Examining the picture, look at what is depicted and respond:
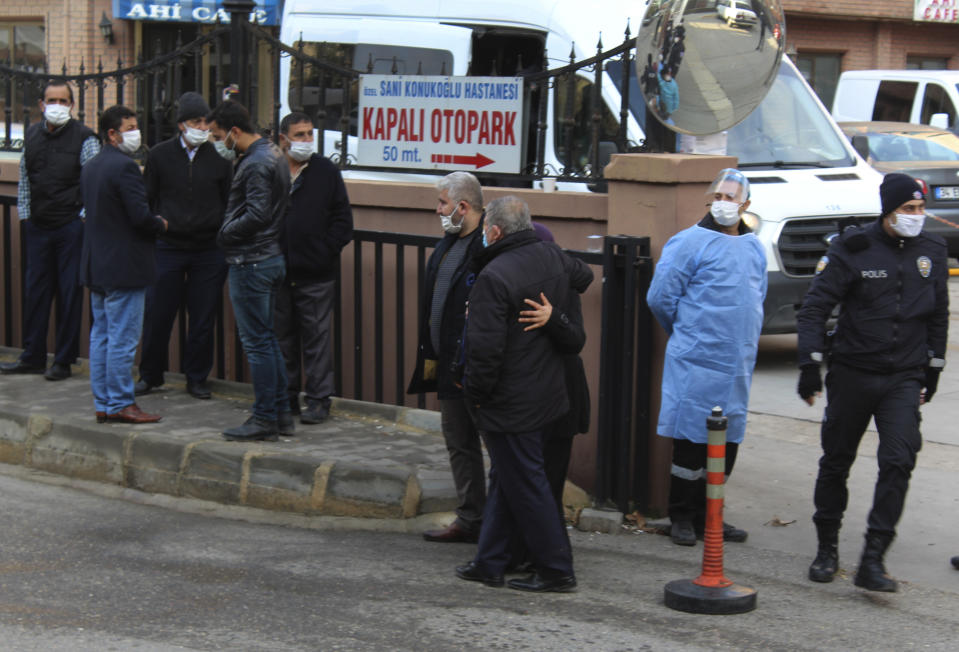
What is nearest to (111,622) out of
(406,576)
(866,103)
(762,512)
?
(406,576)

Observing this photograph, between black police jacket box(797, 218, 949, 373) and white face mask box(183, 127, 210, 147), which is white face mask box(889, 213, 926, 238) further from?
white face mask box(183, 127, 210, 147)

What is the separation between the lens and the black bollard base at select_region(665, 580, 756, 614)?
5281mm

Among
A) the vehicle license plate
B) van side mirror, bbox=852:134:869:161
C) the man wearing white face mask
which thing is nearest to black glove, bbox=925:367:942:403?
the man wearing white face mask

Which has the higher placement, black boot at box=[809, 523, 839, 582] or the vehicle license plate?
the vehicle license plate

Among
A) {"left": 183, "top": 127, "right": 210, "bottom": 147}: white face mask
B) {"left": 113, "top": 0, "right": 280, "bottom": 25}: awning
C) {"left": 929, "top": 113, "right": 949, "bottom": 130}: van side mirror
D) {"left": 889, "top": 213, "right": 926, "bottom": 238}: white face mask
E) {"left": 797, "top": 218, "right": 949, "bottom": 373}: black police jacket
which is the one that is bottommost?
{"left": 797, "top": 218, "right": 949, "bottom": 373}: black police jacket

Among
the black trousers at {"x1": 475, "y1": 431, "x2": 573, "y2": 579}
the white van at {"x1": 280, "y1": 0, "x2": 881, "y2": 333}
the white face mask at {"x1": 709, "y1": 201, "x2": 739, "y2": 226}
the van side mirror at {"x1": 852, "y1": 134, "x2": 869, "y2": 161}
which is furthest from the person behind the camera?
the van side mirror at {"x1": 852, "y1": 134, "x2": 869, "y2": 161}

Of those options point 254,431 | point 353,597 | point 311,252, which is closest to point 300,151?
point 311,252

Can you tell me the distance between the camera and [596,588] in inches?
221

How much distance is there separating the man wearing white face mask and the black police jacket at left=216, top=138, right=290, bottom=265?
1811 millimetres

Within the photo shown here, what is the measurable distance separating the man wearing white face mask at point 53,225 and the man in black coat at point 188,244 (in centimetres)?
69

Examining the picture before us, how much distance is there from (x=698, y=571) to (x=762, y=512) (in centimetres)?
110

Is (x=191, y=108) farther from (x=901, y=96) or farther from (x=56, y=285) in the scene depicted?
(x=901, y=96)

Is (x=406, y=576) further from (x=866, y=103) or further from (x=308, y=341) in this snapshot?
(x=866, y=103)

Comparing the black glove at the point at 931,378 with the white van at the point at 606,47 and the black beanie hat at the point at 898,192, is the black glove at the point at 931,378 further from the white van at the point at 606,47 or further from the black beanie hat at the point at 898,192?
the white van at the point at 606,47
